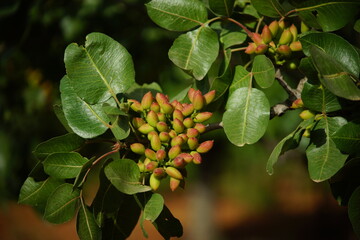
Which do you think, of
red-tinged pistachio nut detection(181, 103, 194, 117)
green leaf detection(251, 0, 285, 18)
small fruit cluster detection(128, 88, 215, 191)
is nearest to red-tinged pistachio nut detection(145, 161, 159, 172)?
small fruit cluster detection(128, 88, 215, 191)

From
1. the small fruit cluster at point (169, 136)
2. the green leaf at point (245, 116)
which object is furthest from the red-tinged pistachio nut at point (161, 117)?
the green leaf at point (245, 116)

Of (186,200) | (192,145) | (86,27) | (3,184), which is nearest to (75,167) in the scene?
(192,145)

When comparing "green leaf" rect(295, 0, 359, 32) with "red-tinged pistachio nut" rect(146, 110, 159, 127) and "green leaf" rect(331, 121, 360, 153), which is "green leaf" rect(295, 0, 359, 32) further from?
"red-tinged pistachio nut" rect(146, 110, 159, 127)

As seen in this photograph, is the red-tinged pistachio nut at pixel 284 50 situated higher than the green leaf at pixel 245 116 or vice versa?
the red-tinged pistachio nut at pixel 284 50

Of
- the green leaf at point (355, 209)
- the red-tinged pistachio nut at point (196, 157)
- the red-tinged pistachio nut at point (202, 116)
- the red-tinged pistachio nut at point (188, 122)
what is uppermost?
the red-tinged pistachio nut at point (188, 122)

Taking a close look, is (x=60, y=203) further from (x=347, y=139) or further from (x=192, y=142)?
(x=347, y=139)

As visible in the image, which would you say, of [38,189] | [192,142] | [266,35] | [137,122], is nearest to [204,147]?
[192,142]

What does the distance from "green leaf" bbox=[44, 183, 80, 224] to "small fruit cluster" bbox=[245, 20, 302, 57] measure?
1.35ft

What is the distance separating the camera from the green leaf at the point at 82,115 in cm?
85

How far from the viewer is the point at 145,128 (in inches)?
33.4

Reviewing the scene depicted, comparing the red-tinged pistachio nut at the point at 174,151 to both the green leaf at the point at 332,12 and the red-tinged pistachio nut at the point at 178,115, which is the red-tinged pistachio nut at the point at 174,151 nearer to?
the red-tinged pistachio nut at the point at 178,115

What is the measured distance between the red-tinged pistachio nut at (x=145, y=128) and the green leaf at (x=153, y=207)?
0.11 metres

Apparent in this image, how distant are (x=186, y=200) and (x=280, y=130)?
31.4ft

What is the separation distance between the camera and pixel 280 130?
237cm
